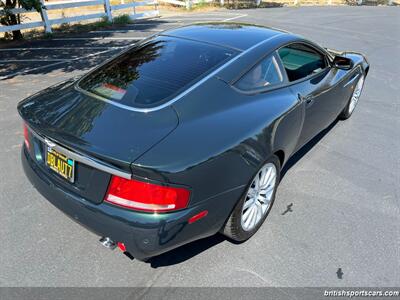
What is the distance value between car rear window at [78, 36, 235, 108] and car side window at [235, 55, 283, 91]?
24 centimetres

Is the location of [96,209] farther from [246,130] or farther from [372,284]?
[372,284]

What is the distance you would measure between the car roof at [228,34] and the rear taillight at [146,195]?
5.04 ft

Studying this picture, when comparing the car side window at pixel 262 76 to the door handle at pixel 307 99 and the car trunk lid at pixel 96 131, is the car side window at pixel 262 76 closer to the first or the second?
the door handle at pixel 307 99

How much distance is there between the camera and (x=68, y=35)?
1127 cm

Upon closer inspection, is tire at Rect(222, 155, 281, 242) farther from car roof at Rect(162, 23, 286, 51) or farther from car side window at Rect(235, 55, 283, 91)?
car roof at Rect(162, 23, 286, 51)

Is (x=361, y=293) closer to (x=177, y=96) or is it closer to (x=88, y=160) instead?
(x=177, y=96)

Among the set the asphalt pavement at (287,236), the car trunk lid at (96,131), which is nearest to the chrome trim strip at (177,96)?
the car trunk lid at (96,131)

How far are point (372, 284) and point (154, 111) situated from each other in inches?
80.1

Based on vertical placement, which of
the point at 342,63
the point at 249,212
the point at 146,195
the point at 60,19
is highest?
the point at 60,19

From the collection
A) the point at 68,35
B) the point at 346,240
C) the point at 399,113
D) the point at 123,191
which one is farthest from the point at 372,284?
the point at 68,35

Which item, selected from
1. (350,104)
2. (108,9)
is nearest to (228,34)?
(350,104)

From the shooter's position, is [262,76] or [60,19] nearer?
[262,76]

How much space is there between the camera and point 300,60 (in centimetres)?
359

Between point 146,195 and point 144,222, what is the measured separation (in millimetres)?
168
